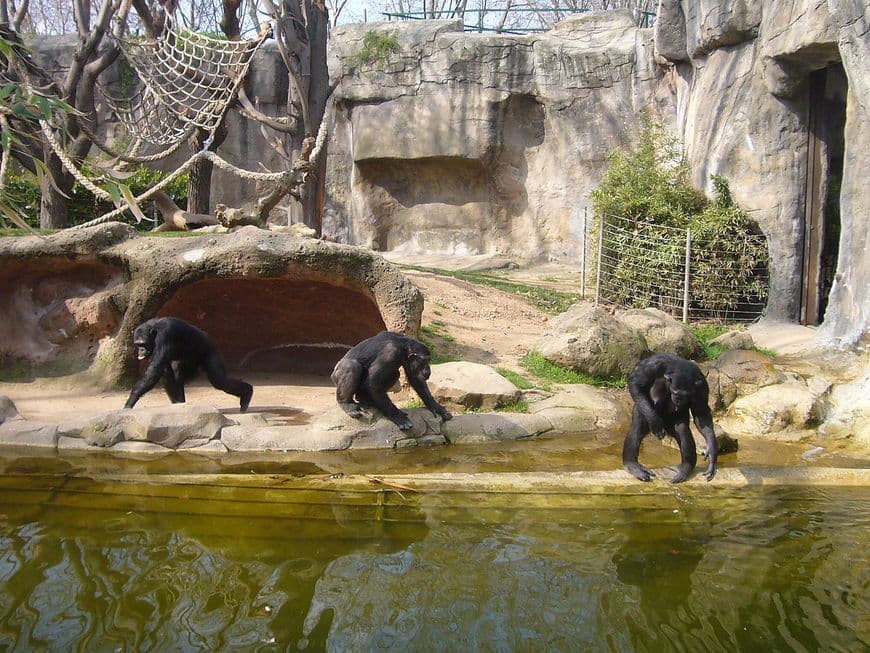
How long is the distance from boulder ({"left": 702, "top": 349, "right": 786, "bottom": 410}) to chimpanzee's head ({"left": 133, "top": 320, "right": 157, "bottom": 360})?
5698 mm

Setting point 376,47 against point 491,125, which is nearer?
point 491,125

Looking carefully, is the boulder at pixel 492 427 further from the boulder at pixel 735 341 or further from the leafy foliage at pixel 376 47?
the leafy foliage at pixel 376 47

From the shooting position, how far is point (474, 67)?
1789cm

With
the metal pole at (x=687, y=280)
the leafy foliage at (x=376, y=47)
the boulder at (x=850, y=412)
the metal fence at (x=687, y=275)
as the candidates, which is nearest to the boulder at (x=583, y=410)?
the boulder at (x=850, y=412)

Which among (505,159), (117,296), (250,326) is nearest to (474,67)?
(505,159)

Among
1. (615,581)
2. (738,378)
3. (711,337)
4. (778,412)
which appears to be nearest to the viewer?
(615,581)

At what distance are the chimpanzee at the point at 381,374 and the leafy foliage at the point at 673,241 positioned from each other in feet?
20.5

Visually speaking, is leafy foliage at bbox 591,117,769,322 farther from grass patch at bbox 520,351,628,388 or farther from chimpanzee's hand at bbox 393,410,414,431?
chimpanzee's hand at bbox 393,410,414,431

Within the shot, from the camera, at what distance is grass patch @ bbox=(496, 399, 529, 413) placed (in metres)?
7.73

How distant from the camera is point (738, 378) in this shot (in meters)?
8.30

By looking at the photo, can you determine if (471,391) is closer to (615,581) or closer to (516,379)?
(516,379)

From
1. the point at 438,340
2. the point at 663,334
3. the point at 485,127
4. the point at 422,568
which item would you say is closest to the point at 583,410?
the point at 663,334

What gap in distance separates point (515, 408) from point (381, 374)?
166 centimetres

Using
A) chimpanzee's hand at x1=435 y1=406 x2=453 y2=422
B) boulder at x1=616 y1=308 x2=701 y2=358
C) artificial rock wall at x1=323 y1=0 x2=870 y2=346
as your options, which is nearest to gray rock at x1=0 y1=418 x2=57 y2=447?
chimpanzee's hand at x1=435 y1=406 x2=453 y2=422
